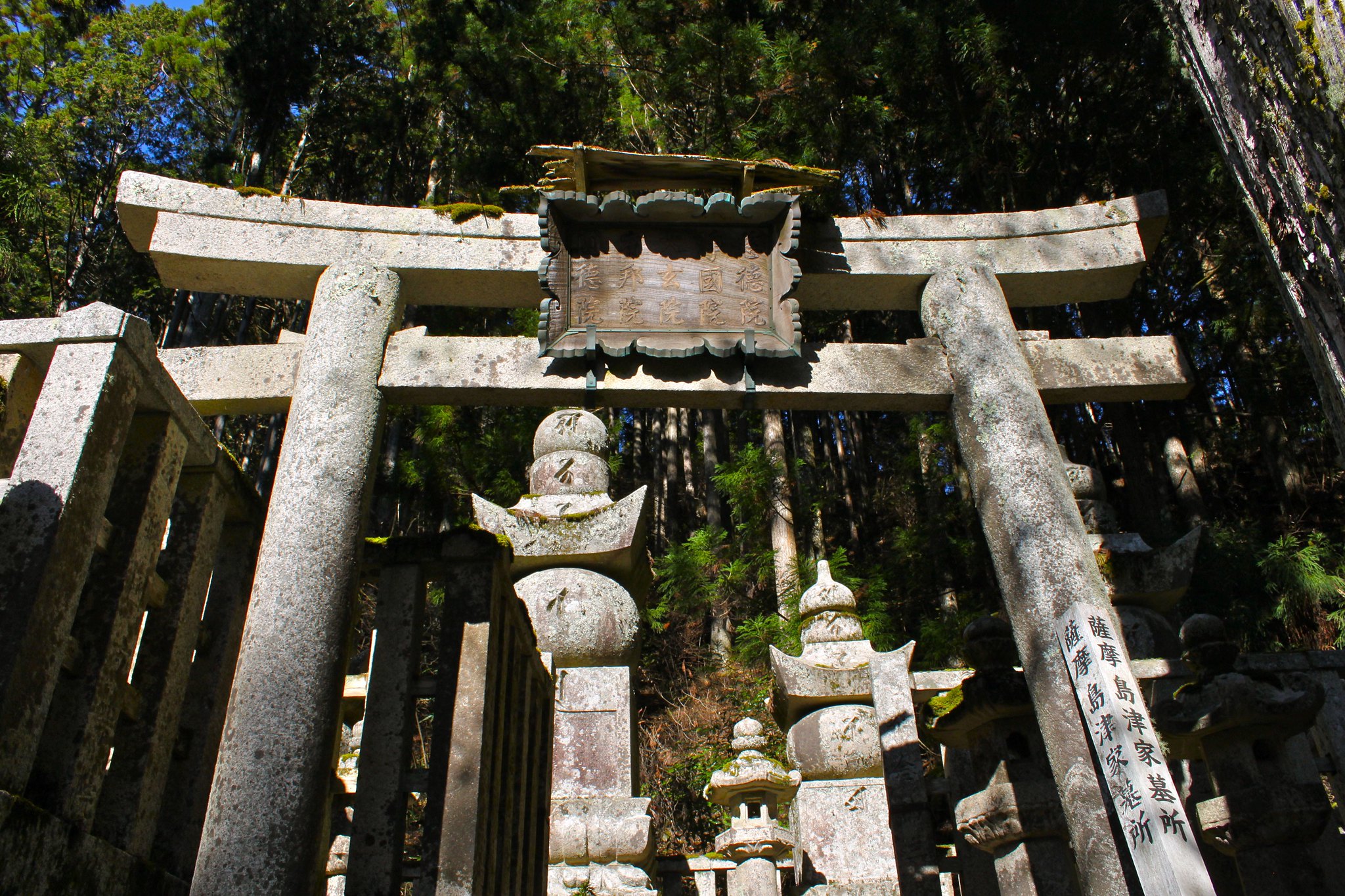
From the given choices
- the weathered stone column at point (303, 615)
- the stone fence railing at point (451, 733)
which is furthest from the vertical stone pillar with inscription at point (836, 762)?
the weathered stone column at point (303, 615)

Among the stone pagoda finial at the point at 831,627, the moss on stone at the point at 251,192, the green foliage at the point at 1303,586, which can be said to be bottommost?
the stone pagoda finial at the point at 831,627

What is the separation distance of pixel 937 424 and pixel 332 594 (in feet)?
25.9

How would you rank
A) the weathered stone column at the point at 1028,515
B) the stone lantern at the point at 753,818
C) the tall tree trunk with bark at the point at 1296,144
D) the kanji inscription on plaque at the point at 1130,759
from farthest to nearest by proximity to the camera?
the stone lantern at the point at 753,818
the weathered stone column at the point at 1028,515
the kanji inscription on plaque at the point at 1130,759
the tall tree trunk with bark at the point at 1296,144

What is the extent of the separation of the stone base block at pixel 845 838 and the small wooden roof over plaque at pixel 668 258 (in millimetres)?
1818

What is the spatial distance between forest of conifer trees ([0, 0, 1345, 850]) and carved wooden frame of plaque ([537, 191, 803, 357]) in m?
3.99

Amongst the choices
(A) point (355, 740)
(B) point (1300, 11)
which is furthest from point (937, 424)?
(B) point (1300, 11)

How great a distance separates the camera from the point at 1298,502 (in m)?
9.52

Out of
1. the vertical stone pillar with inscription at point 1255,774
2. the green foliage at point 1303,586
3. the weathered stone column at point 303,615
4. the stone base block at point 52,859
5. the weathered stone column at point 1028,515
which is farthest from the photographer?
the green foliage at point 1303,586

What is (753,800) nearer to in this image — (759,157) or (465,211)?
Answer: (465,211)

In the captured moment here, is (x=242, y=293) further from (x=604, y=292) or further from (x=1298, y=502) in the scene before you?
(x=1298, y=502)

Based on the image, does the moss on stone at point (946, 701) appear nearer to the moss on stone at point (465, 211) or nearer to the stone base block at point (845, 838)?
the stone base block at point (845, 838)

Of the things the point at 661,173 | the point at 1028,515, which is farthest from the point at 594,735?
the point at 661,173

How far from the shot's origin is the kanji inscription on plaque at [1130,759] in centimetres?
214

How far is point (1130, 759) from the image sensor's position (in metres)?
2.38
